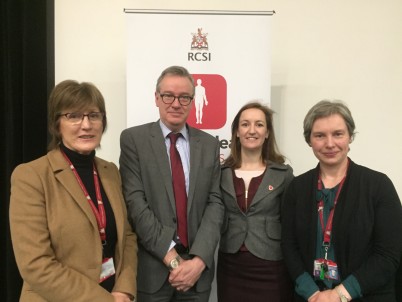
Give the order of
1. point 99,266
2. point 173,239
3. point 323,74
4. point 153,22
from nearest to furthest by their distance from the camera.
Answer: point 99,266
point 173,239
point 153,22
point 323,74

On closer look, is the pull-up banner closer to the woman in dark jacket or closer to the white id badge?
the woman in dark jacket

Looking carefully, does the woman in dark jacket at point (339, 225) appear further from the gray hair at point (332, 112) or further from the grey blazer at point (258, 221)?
the grey blazer at point (258, 221)

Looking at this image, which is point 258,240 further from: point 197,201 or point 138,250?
point 138,250

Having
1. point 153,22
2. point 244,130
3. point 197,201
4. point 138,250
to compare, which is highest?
point 153,22

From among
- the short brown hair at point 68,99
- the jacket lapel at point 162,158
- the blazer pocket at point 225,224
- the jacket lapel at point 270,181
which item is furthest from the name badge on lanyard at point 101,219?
the jacket lapel at point 270,181

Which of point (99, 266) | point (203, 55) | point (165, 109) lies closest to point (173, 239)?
point (99, 266)

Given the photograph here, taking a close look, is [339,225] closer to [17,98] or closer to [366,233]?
[366,233]

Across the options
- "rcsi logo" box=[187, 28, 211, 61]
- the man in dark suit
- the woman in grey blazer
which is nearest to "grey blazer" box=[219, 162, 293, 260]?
the woman in grey blazer

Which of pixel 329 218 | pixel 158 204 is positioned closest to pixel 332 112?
pixel 329 218

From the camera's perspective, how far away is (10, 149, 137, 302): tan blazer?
1397 millimetres

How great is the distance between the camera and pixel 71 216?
147 cm

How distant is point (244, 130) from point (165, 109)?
1.96ft

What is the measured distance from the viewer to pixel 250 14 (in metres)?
2.79

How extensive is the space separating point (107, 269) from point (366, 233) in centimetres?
124
